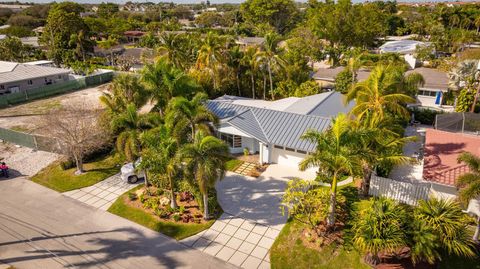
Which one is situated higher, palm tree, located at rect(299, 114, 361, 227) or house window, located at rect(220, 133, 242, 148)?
palm tree, located at rect(299, 114, 361, 227)

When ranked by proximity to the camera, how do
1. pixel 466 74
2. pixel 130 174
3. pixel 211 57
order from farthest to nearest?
pixel 211 57, pixel 466 74, pixel 130 174

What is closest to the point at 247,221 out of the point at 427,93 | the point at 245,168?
the point at 245,168

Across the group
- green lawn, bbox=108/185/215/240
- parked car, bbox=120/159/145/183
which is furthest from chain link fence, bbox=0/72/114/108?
green lawn, bbox=108/185/215/240

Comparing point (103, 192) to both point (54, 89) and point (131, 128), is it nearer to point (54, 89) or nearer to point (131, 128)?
point (131, 128)

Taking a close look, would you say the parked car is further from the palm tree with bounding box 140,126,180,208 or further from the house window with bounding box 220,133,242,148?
the house window with bounding box 220,133,242,148

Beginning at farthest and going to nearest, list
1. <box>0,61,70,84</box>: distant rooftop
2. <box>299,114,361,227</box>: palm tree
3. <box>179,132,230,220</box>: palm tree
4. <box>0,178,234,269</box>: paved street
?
<box>0,61,70,84</box>: distant rooftop
<box>179,132,230,220</box>: palm tree
<box>0,178,234,269</box>: paved street
<box>299,114,361,227</box>: palm tree

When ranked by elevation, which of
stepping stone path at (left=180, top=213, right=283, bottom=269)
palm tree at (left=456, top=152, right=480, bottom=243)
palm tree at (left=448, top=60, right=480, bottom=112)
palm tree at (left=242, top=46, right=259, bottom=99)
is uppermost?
palm tree at (left=242, top=46, right=259, bottom=99)

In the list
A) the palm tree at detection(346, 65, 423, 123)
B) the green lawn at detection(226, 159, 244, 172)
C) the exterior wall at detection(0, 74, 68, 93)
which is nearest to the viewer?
the palm tree at detection(346, 65, 423, 123)

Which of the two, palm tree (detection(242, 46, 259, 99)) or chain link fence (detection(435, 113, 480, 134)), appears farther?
palm tree (detection(242, 46, 259, 99))
